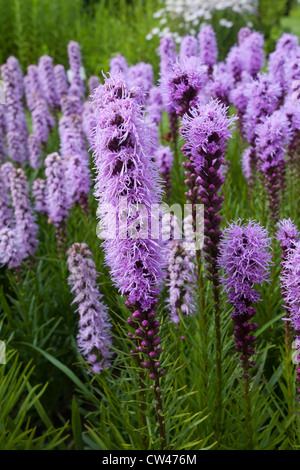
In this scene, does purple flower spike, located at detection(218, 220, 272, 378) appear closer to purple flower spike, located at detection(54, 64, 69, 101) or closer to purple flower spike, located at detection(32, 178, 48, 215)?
purple flower spike, located at detection(32, 178, 48, 215)

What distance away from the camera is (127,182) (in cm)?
194

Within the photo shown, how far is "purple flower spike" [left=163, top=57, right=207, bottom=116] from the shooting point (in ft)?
7.99

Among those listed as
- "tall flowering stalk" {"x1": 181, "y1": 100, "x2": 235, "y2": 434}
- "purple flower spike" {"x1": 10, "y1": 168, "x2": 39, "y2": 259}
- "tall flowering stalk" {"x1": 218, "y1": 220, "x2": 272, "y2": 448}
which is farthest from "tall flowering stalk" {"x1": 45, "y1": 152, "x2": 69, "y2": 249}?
"tall flowering stalk" {"x1": 218, "y1": 220, "x2": 272, "y2": 448}

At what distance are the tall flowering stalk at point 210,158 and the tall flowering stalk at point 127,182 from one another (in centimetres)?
27

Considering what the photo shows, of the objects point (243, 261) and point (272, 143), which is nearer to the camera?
point (243, 261)

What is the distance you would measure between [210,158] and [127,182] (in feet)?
1.54

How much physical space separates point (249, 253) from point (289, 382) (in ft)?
3.06

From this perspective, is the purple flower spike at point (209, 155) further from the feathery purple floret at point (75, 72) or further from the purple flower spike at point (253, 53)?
the feathery purple floret at point (75, 72)

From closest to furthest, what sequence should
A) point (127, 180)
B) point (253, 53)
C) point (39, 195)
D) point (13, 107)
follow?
point (127, 180), point (39, 195), point (253, 53), point (13, 107)

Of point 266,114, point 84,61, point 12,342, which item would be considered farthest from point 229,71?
point 84,61

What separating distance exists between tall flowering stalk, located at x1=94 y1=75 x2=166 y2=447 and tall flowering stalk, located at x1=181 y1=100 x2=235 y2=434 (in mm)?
268

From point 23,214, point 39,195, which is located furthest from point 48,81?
point 23,214

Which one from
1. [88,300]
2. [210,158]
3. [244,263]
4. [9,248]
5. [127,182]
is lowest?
[88,300]

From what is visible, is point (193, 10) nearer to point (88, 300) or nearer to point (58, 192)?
point (58, 192)
